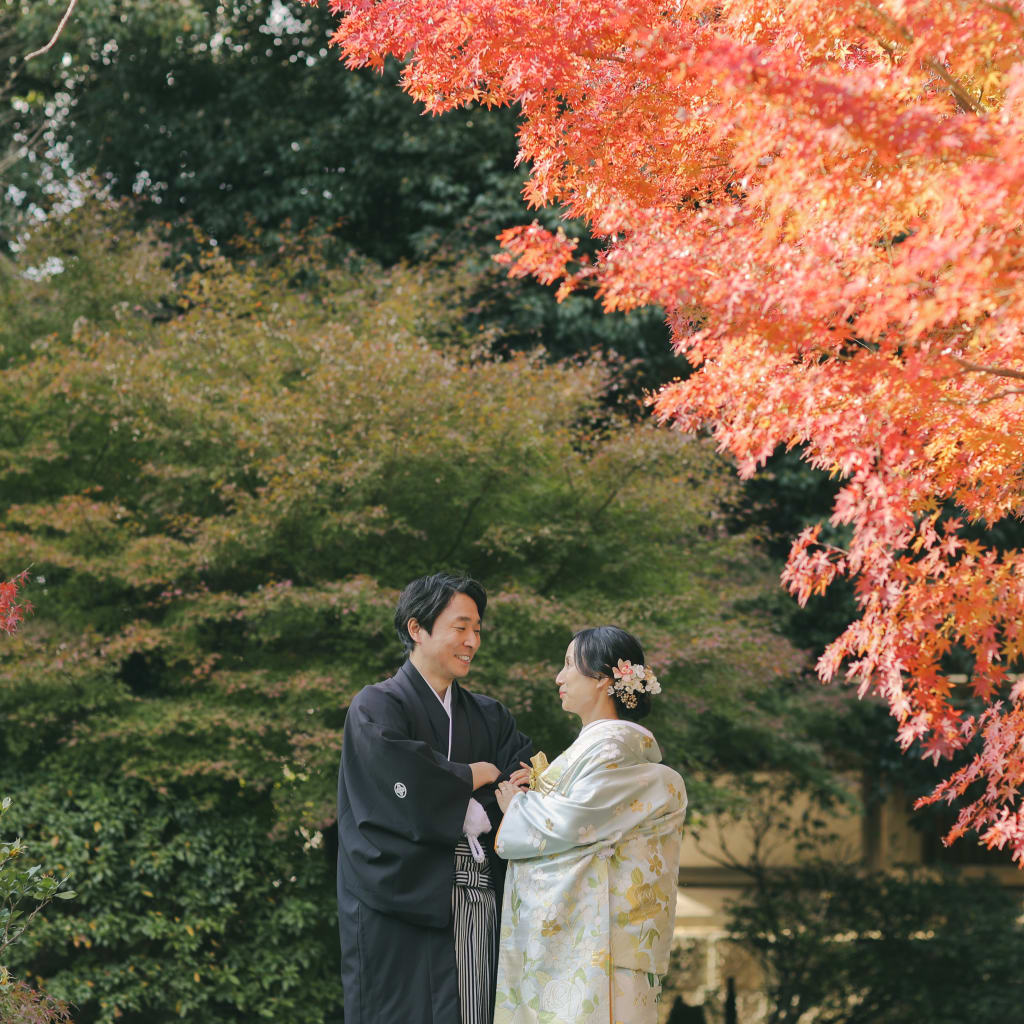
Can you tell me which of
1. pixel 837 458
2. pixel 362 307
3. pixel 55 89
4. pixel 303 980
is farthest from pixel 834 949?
pixel 55 89

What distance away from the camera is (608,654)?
3049 mm

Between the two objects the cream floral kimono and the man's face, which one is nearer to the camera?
the cream floral kimono

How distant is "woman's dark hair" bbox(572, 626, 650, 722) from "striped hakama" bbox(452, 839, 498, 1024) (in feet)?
1.87

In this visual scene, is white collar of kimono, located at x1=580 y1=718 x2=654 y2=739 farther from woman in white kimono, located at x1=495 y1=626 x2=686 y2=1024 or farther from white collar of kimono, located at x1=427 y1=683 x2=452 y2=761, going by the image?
white collar of kimono, located at x1=427 y1=683 x2=452 y2=761

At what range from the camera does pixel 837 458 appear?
283cm

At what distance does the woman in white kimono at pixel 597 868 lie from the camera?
296cm

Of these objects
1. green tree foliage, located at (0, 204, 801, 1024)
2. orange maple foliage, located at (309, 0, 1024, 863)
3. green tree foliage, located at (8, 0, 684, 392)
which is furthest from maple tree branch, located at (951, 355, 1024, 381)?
green tree foliage, located at (8, 0, 684, 392)

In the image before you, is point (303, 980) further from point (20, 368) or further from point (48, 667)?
point (20, 368)

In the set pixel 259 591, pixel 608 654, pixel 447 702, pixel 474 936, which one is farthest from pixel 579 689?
pixel 259 591

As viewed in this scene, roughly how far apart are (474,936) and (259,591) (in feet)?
8.94

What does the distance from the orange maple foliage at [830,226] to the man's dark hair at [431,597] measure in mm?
729

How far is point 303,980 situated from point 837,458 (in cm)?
405

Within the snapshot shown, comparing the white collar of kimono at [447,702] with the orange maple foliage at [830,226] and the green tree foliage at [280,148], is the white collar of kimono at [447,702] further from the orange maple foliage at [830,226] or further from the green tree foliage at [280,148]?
the green tree foliage at [280,148]

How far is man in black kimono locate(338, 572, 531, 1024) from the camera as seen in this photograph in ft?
9.90
